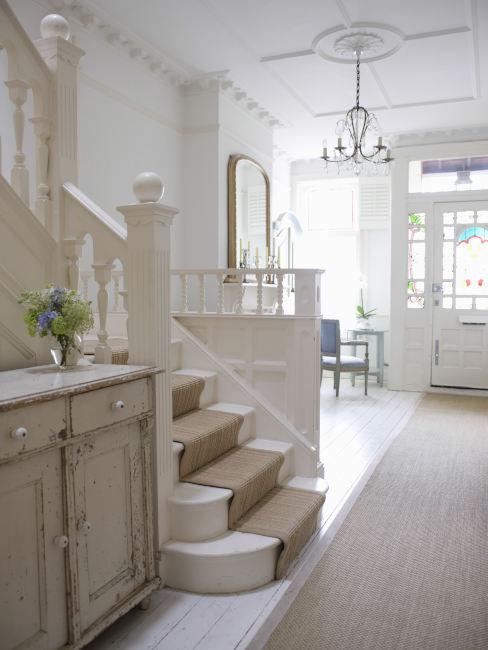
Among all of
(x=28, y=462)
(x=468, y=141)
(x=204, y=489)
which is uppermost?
(x=468, y=141)

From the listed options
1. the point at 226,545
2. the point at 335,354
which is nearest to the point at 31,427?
the point at 226,545

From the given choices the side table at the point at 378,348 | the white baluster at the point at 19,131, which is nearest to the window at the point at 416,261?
the side table at the point at 378,348

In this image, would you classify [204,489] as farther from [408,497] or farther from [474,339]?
[474,339]

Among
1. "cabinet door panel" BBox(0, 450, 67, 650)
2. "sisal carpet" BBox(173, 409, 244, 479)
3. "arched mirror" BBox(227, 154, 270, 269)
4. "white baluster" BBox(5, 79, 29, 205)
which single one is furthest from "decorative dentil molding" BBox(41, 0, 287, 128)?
"cabinet door panel" BBox(0, 450, 67, 650)

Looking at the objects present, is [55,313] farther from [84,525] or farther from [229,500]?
[229,500]

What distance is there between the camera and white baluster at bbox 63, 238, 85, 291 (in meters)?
2.47

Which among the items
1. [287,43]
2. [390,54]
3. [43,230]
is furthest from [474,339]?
[43,230]

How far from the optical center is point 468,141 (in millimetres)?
6891

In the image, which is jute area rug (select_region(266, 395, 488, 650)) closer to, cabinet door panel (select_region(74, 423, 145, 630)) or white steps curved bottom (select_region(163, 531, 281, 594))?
white steps curved bottom (select_region(163, 531, 281, 594))

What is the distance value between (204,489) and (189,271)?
1763mm

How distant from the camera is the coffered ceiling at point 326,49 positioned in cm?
396

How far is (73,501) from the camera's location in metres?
1.84

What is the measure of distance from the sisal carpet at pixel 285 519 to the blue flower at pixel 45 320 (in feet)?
3.98

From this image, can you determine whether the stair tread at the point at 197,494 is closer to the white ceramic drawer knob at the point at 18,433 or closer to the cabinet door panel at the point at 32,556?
the cabinet door panel at the point at 32,556
